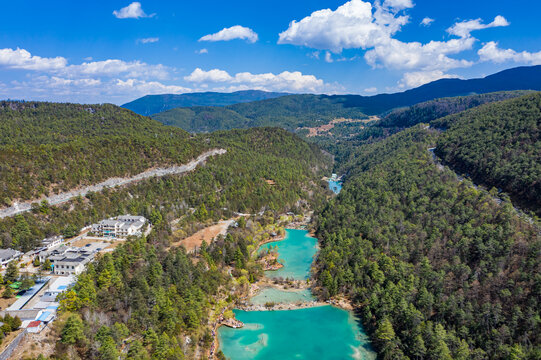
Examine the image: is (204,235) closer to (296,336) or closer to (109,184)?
(109,184)

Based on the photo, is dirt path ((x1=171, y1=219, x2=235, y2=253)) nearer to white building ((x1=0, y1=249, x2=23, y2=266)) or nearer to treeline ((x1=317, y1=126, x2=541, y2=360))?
treeline ((x1=317, y1=126, x2=541, y2=360))

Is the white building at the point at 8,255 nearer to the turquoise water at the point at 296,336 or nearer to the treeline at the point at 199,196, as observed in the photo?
the treeline at the point at 199,196

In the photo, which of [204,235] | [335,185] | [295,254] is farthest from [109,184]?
[335,185]

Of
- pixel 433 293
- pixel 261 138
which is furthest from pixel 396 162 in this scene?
pixel 261 138

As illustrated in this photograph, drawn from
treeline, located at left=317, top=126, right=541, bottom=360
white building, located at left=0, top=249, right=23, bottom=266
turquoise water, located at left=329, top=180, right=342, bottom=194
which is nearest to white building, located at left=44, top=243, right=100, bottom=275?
white building, located at left=0, top=249, right=23, bottom=266

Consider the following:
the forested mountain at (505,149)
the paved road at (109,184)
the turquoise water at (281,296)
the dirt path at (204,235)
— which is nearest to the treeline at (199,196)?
the paved road at (109,184)
